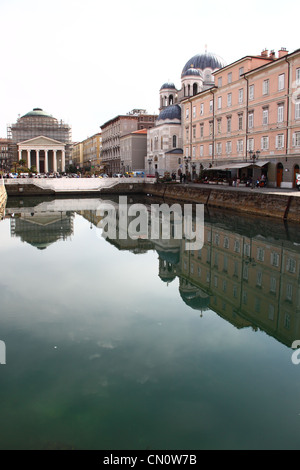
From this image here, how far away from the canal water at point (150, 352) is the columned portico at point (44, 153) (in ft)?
320

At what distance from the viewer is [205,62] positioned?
67.4m

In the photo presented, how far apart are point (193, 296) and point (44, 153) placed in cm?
10907

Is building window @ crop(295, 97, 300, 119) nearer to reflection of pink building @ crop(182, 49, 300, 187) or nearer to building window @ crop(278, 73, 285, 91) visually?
reflection of pink building @ crop(182, 49, 300, 187)

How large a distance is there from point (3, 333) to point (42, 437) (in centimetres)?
432

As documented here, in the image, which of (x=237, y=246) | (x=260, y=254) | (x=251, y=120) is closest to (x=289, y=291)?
(x=260, y=254)

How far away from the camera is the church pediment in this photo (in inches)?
4350

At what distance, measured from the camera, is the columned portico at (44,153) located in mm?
110438

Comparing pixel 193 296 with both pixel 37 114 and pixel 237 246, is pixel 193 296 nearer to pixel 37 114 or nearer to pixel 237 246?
pixel 237 246

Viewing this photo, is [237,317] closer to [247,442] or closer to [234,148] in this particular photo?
[247,442]

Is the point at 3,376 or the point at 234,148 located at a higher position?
the point at 234,148

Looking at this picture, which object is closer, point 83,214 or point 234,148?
point 83,214

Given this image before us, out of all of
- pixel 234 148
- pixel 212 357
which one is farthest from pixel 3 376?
pixel 234 148

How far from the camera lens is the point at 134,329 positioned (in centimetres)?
1033

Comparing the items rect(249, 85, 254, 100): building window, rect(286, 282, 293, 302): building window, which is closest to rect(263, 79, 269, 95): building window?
rect(249, 85, 254, 100): building window
